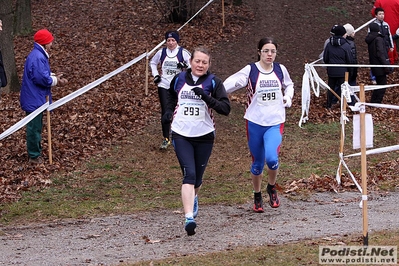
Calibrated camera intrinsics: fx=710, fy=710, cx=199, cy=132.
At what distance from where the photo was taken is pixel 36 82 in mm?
11148

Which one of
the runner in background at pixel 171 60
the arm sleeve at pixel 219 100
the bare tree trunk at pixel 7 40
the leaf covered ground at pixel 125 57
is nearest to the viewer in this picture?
the arm sleeve at pixel 219 100

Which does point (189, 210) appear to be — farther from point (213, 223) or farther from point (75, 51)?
point (75, 51)

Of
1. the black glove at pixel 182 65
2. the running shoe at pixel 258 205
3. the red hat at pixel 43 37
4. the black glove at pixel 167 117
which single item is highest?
the red hat at pixel 43 37

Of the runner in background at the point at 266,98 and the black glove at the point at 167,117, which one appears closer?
the black glove at the point at 167,117

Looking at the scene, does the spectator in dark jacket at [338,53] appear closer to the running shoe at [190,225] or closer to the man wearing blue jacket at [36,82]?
the man wearing blue jacket at [36,82]

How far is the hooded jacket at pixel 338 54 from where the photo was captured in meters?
15.6

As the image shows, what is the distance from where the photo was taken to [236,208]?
902 centimetres

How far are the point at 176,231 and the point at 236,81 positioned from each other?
6.02ft

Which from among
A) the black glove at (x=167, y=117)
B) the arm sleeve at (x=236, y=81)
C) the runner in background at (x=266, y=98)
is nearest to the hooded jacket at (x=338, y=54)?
the runner in background at (x=266, y=98)

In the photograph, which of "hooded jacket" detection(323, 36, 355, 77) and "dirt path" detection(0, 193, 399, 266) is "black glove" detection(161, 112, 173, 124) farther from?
"hooded jacket" detection(323, 36, 355, 77)

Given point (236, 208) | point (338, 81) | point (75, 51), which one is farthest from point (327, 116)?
point (75, 51)

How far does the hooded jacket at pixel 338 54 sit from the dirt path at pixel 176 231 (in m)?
6.70

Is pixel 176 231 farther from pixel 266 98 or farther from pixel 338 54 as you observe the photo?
pixel 338 54

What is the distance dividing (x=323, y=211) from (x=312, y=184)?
5.06ft
